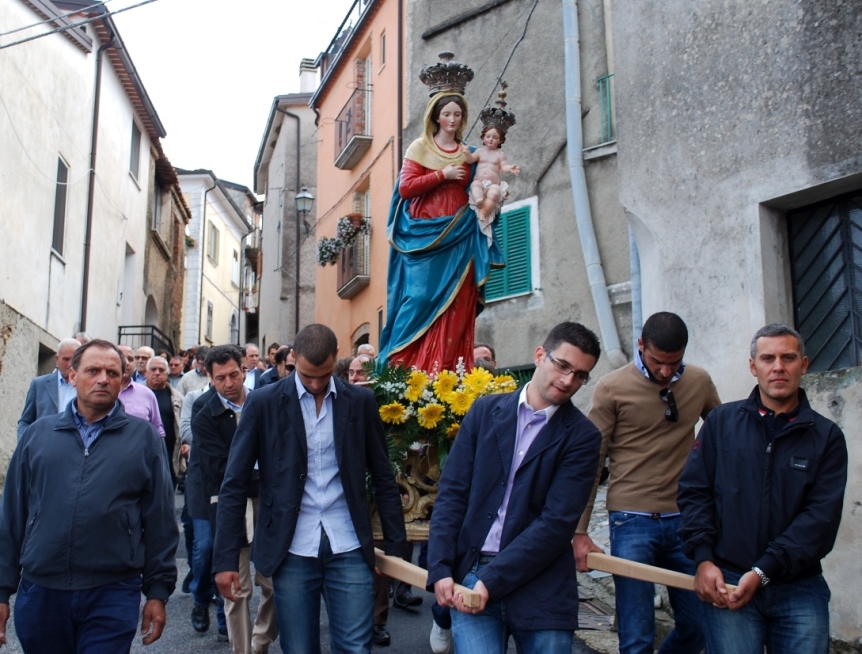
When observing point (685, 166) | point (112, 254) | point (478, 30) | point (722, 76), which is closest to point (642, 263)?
point (685, 166)

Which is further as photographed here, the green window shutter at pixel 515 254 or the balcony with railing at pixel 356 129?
the balcony with railing at pixel 356 129

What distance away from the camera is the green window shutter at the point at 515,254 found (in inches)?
575

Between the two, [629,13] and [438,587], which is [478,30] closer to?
[629,13]

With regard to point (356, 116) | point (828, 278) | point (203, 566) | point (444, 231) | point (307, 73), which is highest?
point (307, 73)

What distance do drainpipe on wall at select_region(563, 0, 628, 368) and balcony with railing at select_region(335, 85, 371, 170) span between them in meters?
7.44

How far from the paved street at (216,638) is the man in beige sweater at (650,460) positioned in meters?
1.82

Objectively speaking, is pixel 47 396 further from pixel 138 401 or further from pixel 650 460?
pixel 650 460

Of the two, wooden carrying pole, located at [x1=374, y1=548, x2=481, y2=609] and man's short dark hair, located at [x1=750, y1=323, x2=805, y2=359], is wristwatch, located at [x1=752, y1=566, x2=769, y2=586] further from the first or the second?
wooden carrying pole, located at [x1=374, y1=548, x2=481, y2=609]

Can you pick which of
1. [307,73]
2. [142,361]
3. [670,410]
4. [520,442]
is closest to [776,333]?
[670,410]

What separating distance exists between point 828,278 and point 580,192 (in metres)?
6.67

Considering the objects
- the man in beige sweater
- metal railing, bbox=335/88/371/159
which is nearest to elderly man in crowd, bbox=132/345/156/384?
the man in beige sweater

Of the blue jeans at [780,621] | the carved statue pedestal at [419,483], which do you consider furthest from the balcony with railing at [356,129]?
the blue jeans at [780,621]

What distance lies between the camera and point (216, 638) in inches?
276

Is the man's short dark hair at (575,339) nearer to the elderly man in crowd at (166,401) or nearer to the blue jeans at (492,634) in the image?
the blue jeans at (492,634)
